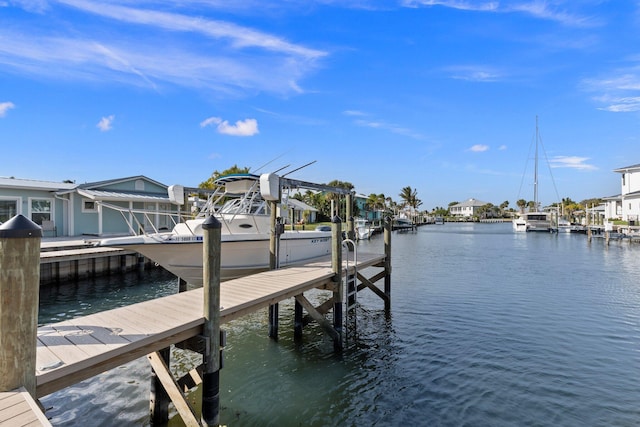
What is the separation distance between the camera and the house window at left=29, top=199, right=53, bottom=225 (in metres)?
19.5

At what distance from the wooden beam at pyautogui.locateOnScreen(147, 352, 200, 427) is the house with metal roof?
46.8 ft

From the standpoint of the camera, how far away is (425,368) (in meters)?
7.57

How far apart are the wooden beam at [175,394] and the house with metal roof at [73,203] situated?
14.3 m

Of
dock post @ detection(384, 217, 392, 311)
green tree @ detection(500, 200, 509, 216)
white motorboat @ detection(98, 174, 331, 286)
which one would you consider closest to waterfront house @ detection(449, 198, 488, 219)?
green tree @ detection(500, 200, 509, 216)

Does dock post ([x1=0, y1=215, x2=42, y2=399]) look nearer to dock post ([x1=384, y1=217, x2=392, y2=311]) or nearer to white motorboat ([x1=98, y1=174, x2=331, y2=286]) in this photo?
white motorboat ([x1=98, y1=174, x2=331, y2=286])

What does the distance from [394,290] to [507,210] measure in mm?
129988

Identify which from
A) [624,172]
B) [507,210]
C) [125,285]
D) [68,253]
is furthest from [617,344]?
[507,210]

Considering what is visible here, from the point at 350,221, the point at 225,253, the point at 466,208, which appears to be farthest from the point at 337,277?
the point at 466,208

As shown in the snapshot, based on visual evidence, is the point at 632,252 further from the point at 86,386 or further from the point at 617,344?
the point at 86,386

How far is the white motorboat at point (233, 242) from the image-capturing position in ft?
31.7

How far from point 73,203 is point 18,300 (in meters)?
21.0

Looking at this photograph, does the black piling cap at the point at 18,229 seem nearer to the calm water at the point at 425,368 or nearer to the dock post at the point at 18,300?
the dock post at the point at 18,300

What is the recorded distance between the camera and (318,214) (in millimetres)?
58844

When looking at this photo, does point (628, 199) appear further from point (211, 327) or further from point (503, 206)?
point (503, 206)
